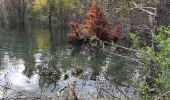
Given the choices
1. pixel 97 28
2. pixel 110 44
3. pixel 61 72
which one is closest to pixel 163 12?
pixel 61 72

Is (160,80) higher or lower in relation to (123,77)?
higher

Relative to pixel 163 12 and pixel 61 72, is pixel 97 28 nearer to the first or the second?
pixel 61 72

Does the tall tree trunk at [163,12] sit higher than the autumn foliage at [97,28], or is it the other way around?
the tall tree trunk at [163,12]

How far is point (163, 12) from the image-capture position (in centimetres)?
675

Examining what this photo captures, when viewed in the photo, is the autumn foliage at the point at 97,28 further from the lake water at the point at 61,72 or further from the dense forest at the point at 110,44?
the lake water at the point at 61,72

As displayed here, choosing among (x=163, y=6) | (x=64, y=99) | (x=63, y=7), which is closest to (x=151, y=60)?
(x=163, y=6)

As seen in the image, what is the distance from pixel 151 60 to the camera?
5.97m

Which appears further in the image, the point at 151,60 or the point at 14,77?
the point at 14,77

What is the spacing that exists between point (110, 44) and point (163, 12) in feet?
54.4

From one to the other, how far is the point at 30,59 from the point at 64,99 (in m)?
13.0

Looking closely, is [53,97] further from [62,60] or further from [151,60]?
[62,60]

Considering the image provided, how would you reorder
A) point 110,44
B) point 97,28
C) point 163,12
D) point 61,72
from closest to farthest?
point 163,12, point 61,72, point 110,44, point 97,28

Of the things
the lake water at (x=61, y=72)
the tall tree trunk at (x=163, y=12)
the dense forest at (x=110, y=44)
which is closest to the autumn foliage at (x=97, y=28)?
the dense forest at (x=110, y=44)

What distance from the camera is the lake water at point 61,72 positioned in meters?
15.6
